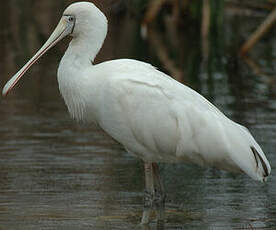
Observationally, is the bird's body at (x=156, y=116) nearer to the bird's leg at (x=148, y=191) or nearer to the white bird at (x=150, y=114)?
the white bird at (x=150, y=114)

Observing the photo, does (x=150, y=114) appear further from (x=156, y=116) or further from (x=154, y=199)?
(x=154, y=199)

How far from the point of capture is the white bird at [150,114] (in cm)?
959

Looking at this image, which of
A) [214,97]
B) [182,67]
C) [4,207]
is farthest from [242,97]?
[4,207]

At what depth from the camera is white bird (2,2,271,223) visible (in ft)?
31.4

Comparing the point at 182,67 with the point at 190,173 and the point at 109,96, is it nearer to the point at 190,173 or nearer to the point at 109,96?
the point at 190,173

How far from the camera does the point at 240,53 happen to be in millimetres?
21219

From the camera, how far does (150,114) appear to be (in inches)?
387

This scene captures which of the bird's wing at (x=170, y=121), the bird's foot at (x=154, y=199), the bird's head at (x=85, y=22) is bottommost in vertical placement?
the bird's foot at (x=154, y=199)

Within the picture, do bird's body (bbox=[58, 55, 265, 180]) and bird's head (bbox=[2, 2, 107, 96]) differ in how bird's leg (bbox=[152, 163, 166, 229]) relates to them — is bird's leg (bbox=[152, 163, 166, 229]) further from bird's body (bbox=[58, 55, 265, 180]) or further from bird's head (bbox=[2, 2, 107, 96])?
bird's head (bbox=[2, 2, 107, 96])

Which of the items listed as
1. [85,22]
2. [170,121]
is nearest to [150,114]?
[170,121]

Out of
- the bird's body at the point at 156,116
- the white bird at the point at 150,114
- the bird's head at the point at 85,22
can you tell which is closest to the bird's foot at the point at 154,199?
the white bird at the point at 150,114

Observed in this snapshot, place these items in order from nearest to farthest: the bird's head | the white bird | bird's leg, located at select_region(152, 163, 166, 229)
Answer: the white bird
bird's leg, located at select_region(152, 163, 166, 229)
the bird's head

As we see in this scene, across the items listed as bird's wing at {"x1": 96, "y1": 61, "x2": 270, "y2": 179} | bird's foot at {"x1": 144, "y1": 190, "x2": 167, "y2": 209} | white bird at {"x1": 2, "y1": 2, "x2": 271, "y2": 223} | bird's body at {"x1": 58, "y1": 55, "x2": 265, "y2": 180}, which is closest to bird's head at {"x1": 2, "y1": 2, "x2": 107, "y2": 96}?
white bird at {"x1": 2, "y1": 2, "x2": 271, "y2": 223}

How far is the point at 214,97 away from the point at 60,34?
6.27m
